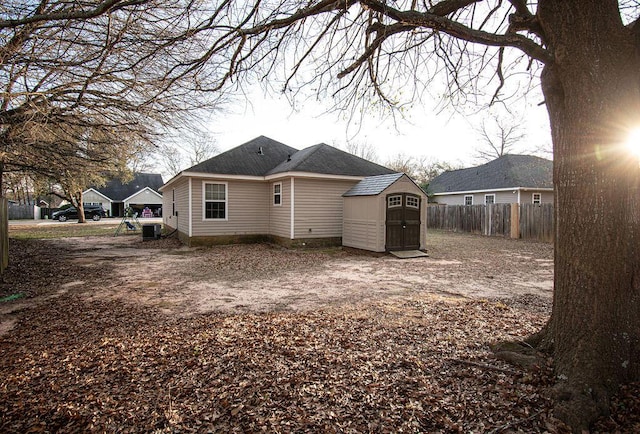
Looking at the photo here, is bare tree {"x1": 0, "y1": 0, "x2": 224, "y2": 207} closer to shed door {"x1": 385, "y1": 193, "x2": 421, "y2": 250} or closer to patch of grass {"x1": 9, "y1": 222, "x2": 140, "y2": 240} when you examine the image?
shed door {"x1": 385, "y1": 193, "x2": 421, "y2": 250}

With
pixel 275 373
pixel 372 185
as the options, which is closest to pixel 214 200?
pixel 372 185

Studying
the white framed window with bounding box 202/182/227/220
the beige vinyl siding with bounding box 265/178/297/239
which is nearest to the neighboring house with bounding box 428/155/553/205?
the beige vinyl siding with bounding box 265/178/297/239

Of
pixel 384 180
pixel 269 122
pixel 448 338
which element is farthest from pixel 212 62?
pixel 384 180

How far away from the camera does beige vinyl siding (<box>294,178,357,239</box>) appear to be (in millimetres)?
12625

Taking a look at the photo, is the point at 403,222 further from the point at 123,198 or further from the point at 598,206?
the point at 123,198

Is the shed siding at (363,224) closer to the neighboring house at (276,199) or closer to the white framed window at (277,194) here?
the neighboring house at (276,199)

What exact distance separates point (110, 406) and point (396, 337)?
2.81 metres

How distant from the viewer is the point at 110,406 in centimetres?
261

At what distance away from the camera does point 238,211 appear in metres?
13.8

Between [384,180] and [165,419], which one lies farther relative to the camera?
[384,180]

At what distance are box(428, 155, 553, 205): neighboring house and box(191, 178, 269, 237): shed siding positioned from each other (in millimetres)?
15983

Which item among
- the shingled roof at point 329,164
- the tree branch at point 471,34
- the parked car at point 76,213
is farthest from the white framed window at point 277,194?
the parked car at point 76,213

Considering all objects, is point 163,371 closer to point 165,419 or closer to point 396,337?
point 165,419

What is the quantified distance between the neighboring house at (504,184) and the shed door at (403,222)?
1248cm
